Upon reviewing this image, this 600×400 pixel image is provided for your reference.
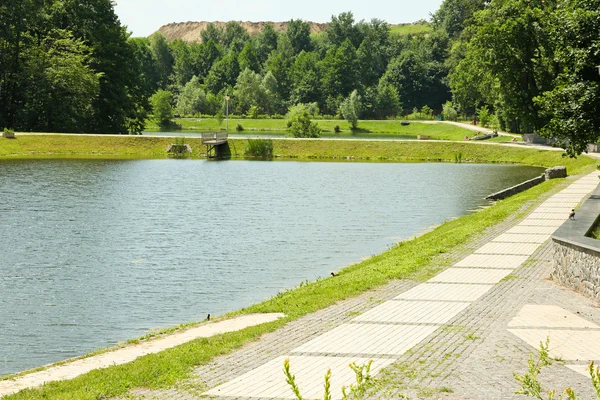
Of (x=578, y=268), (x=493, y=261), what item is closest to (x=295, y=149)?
(x=493, y=261)

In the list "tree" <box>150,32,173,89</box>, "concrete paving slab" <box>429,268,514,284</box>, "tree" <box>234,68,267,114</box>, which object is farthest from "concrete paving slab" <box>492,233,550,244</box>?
"tree" <box>150,32,173,89</box>

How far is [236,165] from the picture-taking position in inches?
2655

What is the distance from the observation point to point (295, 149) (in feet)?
257

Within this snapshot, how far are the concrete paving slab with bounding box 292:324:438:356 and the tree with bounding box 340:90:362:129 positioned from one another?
4730 inches

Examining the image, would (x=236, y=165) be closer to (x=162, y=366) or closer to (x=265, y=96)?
(x=162, y=366)

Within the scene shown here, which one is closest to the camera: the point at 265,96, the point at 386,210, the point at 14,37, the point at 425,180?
the point at 386,210

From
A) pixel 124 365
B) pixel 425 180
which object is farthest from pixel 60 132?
pixel 124 365

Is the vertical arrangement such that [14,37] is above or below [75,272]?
above

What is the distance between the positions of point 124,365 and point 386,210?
A: 88.3ft

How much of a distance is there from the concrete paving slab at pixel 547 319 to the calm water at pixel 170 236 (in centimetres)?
687

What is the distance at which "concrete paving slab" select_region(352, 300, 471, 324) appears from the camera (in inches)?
591

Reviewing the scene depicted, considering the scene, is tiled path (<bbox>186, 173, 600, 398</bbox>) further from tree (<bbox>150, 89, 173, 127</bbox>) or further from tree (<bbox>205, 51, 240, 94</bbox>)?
tree (<bbox>205, 51, 240, 94</bbox>)

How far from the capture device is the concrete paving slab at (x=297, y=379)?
10.8 metres

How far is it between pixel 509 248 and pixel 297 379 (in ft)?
43.6
